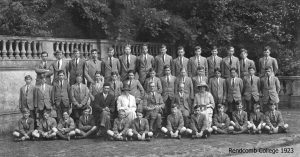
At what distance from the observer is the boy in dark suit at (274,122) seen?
37.6 feet

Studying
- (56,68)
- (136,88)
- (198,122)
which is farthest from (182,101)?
(56,68)

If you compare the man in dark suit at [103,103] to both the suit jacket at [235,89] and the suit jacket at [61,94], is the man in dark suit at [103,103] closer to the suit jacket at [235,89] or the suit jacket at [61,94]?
the suit jacket at [61,94]

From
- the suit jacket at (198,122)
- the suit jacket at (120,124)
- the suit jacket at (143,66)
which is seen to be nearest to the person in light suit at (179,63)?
the suit jacket at (143,66)

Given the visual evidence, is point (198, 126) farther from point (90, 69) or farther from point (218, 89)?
point (90, 69)

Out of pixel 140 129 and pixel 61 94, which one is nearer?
pixel 140 129

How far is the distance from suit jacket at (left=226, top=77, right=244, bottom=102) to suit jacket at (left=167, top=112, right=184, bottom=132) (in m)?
1.82

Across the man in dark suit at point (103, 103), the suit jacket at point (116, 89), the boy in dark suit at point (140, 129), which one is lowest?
the boy in dark suit at point (140, 129)

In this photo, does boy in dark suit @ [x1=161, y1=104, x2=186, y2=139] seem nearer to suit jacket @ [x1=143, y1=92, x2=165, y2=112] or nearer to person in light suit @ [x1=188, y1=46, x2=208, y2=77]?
suit jacket @ [x1=143, y1=92, x2=165, y2=112]

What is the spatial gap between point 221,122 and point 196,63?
1880 millimetres

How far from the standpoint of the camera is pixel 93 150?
9.52 meters

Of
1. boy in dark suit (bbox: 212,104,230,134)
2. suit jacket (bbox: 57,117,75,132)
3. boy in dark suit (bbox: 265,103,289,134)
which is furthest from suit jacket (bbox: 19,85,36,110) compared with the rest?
boy in dark suit (bbox: 265,103,289,134)

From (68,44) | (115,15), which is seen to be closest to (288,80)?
(115,15)

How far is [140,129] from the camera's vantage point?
10.9 m

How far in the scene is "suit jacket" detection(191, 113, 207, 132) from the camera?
11.0 m
